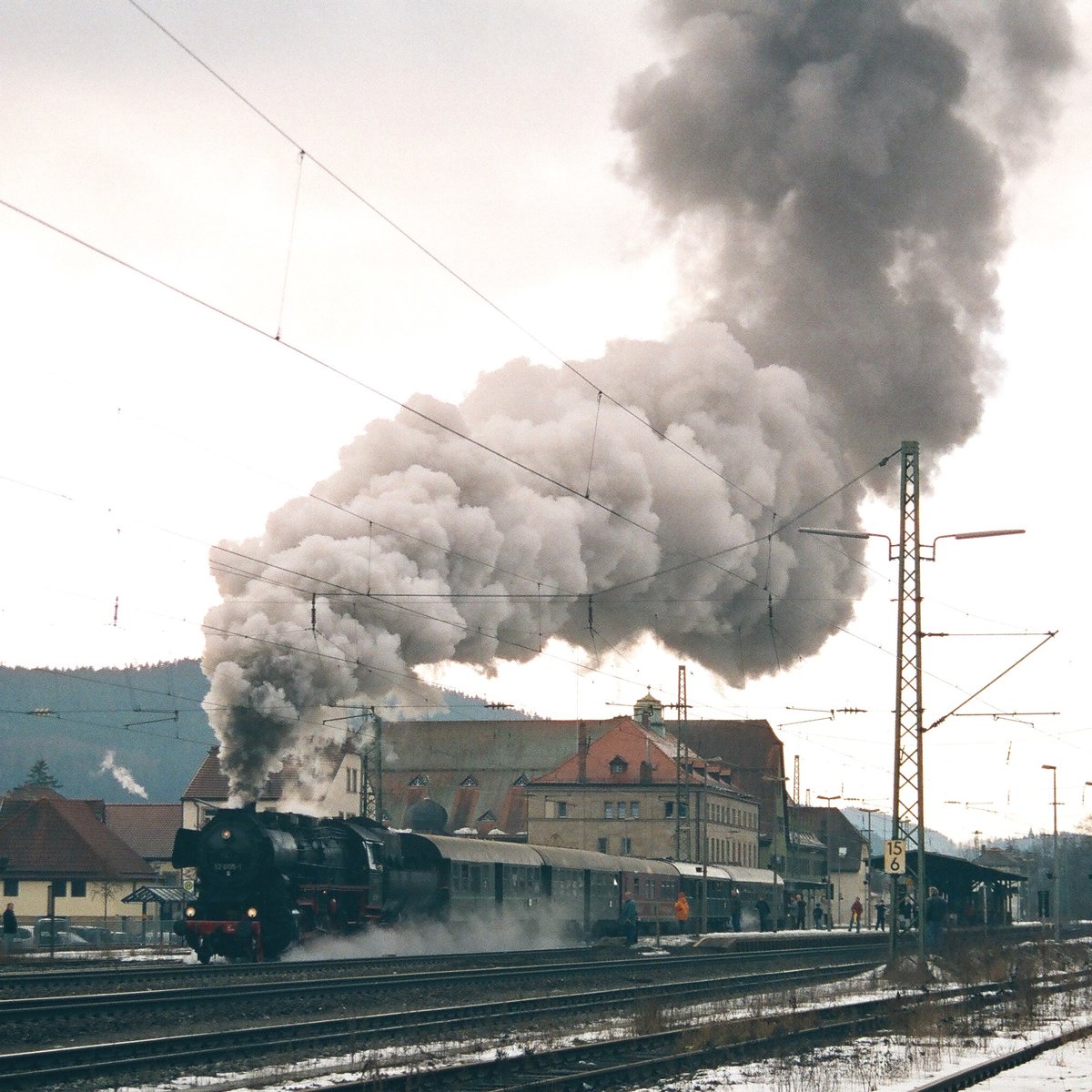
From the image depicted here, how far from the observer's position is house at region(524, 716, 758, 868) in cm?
8725

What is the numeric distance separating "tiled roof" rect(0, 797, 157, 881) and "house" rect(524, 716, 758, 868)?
23.6 metres

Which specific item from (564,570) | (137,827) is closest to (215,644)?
(564,570)

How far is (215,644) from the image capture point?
33875mm

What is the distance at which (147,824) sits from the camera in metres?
92.8

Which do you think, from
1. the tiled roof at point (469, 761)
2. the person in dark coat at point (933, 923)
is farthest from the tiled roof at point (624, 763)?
the person in dark coat at point (933, 923)

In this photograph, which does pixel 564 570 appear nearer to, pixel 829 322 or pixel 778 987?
pixel 829 322

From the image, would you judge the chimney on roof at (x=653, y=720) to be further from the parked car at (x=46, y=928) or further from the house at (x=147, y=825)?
the parked car at (x=46, y=928)

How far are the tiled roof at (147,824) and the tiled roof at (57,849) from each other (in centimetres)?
1447

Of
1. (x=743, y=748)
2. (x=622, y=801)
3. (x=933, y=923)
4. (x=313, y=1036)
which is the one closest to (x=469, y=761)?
(x=743, y=748)

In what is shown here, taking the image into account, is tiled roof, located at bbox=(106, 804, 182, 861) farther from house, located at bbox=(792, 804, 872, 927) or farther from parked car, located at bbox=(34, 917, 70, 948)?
house, located at bbox=(792, 804, 872, 927)

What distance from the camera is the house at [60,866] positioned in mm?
70750

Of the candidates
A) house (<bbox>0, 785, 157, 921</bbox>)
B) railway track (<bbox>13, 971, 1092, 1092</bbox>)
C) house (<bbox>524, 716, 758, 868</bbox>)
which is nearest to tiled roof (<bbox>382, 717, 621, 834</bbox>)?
house (<bbox>524, 716, 758, 868</bbox>)

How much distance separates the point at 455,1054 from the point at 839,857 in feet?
358

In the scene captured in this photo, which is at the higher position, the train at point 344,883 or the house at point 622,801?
the house at point 622,801
